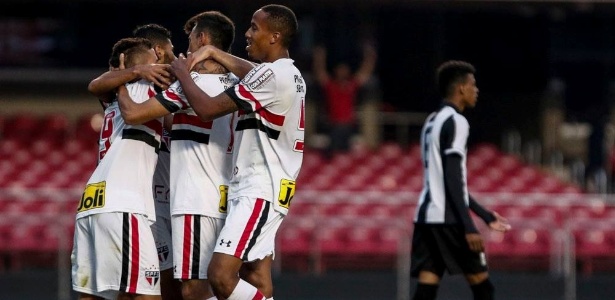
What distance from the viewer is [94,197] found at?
7.60 metres

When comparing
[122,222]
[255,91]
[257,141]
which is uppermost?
[255,91]

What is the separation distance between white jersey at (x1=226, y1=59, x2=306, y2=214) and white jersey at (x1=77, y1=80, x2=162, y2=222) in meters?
0.50

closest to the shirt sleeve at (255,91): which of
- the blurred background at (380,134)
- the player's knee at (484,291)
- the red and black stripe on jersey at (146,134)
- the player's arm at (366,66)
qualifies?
the red and black stripe on jersey at (146,134)

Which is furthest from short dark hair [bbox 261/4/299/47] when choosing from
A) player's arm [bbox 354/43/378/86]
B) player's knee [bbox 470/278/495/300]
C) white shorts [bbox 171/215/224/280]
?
player's arm [bbox 354/43/378/86]

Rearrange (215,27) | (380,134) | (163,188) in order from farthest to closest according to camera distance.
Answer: (380,134), (163,188), (215,27)

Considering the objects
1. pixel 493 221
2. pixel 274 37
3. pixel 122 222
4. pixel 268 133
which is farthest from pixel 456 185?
pixel 122 222

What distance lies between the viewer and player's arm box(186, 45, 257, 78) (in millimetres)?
7574

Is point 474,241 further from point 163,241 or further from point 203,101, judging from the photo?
point 203,101

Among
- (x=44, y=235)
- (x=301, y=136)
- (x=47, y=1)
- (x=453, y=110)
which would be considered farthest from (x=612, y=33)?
(x=301, y=136)

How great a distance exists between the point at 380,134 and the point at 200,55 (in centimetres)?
1316

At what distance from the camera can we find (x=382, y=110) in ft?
68.4

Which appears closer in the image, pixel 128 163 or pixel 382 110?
pixel 128 163

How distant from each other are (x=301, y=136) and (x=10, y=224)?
26.9ft

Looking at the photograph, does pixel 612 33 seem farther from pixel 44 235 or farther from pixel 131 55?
pixel 131 55
